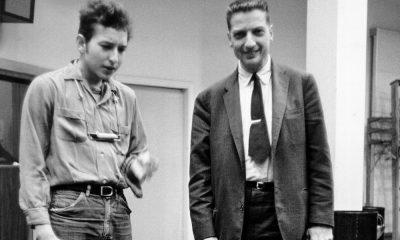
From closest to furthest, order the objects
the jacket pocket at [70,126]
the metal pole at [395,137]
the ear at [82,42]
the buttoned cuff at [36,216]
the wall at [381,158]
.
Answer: the buttoned cuff at [36,216] < the jacket pocket at [70,126] < the ear at [82,42] < the metal pole at [395,137] < the wall at [381,158]

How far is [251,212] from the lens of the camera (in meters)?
2.14

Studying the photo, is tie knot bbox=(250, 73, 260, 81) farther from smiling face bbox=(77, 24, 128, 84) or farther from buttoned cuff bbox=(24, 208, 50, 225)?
buttoned cuff bbox=(24, 208, 50, 225)

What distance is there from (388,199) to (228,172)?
6.06 meters

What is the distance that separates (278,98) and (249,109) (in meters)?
0.13

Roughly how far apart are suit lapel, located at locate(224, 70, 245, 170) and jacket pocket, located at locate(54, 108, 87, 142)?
0.59 metres

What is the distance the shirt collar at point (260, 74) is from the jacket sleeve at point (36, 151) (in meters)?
0.78

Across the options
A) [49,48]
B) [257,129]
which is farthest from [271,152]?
[49,48]

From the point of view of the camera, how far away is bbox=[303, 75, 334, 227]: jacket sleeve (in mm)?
2143

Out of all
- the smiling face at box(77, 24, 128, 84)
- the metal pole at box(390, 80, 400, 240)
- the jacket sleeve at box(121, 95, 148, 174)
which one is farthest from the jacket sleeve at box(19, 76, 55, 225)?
the metal pole at box(390, 80, 400, 240)

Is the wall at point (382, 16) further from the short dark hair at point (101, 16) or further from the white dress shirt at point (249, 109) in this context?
the short dark hair at point (101, 16)

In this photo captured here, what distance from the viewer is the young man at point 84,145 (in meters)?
1.89

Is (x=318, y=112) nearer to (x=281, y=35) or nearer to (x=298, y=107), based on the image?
(x=298, y=107)

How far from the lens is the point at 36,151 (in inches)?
74.5

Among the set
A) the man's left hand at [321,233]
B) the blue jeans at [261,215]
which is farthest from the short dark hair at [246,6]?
the man's left hand at [321,233]
